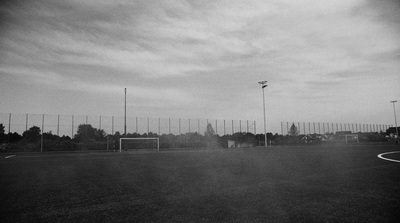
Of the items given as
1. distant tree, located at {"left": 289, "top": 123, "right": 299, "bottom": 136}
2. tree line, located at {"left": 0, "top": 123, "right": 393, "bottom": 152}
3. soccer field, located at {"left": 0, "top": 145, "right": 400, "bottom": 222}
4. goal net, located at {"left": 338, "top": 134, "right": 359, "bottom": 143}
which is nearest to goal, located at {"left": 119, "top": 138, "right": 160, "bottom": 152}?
tree line, located at {"left": 0, "top": 123, "right": 393, "bottom": 152}

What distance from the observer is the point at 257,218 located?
12.1 feet

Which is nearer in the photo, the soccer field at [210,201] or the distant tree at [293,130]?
the soccer field at [210,201]

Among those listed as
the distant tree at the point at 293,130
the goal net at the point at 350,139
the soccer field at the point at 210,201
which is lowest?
the goal net at the point at 350,139

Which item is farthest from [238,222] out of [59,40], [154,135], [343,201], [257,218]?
[154,135]

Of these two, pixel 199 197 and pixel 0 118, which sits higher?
pixel 0 118

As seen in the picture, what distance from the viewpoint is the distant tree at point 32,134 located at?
1458 inches

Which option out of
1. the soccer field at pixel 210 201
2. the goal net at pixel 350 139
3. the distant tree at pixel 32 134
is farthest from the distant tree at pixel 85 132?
the goal net at pixel 350 139

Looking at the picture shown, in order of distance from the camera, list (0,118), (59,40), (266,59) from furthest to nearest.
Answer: (0,118) < (266,59) < (59,40)

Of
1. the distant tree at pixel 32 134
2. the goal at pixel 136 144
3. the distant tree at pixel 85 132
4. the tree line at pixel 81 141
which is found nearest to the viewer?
the tree line at pixel 81 141

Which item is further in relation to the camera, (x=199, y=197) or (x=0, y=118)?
(x=0, y=118)

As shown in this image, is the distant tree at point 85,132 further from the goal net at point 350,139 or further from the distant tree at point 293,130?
the goal net at point 350,139

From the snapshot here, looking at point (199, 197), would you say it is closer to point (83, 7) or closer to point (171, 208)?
point (171, 208)

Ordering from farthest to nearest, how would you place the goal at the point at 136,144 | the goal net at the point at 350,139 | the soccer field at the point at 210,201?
the goal net at the point at 350,139, the goal at the point at 136,144, the soccer field at the point at 210,201

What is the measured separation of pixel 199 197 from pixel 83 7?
34.5 ft
